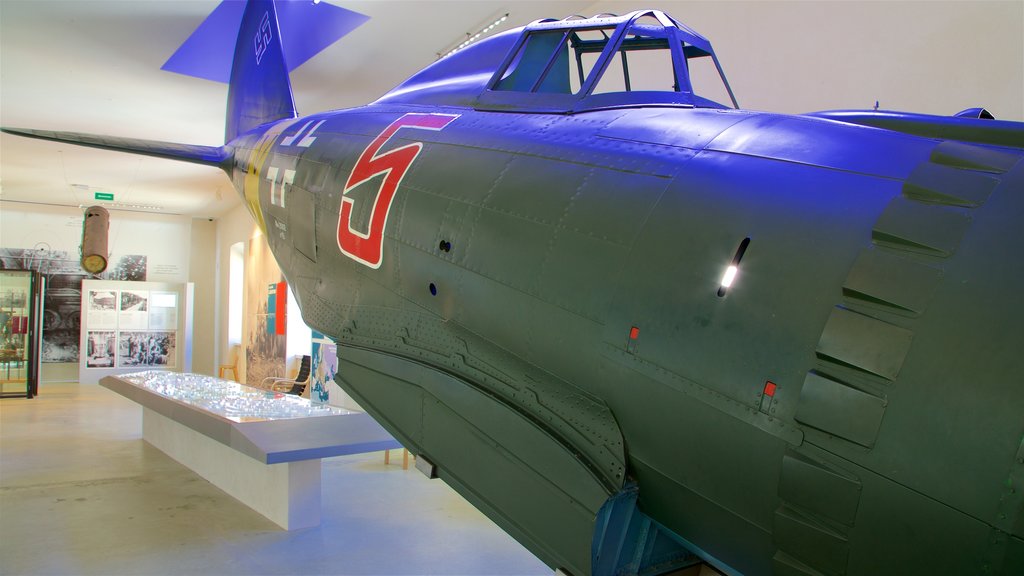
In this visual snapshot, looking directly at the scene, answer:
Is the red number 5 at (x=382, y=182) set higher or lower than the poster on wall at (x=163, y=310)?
higher

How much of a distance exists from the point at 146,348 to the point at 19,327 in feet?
11.6

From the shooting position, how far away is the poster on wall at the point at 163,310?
19453mm

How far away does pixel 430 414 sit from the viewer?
2900 mm

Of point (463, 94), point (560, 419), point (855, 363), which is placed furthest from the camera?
point (463, 94)

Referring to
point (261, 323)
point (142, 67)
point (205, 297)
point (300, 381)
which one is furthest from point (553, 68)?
point (205, 297)

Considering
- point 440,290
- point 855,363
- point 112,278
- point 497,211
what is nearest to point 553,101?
point 497,211

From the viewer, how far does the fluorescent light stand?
1.86 m

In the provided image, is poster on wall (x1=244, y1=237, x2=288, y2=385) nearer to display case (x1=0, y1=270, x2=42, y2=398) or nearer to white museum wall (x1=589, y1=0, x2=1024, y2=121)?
display case (x1=0, y1=270, x2=42, y2=398)

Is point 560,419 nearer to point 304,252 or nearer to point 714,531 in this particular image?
point 714,531

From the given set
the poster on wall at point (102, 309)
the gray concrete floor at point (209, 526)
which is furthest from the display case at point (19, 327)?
the gray concrete floor at point (209, 526)

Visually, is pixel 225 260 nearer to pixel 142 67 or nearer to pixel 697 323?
pixel 142 67

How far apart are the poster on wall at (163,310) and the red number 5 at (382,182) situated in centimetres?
1846

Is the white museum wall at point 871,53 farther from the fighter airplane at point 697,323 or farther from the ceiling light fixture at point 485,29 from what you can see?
the ceiling light fixture at point 485,29

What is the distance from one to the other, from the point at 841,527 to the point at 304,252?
3.47 meters
